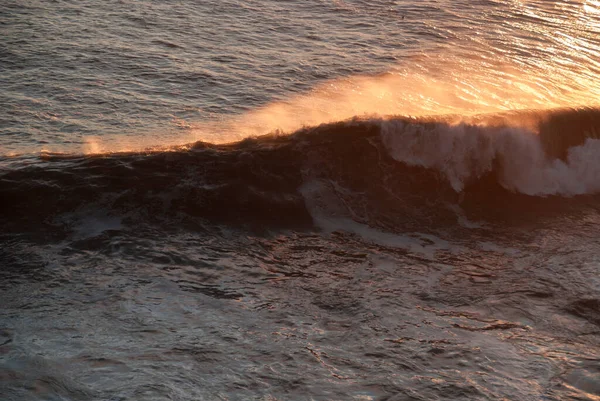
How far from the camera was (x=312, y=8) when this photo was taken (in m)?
19.0

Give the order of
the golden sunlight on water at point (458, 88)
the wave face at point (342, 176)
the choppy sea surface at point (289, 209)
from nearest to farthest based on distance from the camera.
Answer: the choppy sea surface at point (289, 209) < the wave face at point (342, 176) < the golden sunlight on water at point (458, 88)

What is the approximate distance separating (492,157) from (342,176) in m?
2.47

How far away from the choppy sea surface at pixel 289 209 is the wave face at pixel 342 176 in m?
0.03

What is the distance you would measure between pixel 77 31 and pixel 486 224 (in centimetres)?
911

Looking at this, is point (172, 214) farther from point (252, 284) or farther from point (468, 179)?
point (468, 179)

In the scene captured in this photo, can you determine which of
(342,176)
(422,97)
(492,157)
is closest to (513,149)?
(492,157)

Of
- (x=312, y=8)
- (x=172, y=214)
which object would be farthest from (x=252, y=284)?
(x=312, y=8)

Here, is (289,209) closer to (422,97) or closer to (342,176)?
(342,176)

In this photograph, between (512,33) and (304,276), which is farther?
(512,33)

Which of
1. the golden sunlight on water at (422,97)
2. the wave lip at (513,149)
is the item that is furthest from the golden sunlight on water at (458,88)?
the wave lip at (513,149)

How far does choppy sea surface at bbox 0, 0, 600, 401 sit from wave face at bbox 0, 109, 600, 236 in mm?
32

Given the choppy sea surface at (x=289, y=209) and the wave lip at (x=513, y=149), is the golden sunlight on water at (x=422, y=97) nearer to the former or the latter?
the choppy sea surface at (x=289, y=209)

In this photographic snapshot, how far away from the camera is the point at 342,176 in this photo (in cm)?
1163

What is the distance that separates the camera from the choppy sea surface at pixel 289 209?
24.0 ft
